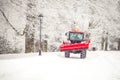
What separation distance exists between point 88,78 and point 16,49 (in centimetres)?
1747

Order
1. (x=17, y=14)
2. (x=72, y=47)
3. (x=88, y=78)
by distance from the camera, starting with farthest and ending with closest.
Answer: (x=17, y=14) < (x=72, y=47) < (x=88, y=78)

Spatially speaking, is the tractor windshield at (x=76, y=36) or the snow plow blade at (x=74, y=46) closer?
the snow plow blade at (x=74, y=46)

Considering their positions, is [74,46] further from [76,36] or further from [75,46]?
[76,36]

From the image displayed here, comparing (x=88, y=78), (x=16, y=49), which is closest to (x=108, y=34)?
(x=16, y=49)

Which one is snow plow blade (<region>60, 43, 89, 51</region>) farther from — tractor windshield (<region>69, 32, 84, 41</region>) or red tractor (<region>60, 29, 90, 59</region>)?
tractor windshield (<region>69, 32, 84, 41</region>)

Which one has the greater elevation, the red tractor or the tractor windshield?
the tractor windshield

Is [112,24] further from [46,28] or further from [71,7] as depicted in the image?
[46,28]

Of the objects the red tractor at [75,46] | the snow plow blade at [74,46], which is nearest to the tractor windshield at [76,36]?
the red tractor at [75,46]

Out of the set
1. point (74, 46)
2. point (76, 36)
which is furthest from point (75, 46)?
point (76, 36)

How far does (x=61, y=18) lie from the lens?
24.4m

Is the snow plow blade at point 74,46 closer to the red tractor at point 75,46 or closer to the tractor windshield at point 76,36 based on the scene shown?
the red tractor at point 75,46

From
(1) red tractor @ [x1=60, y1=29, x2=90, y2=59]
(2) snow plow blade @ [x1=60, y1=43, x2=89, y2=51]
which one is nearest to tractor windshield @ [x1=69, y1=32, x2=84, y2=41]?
(1) red tractor @ [x1=60, y1=29, x2=90, y2=59]

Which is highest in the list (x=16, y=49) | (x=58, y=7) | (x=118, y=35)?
(x=58, y=7)

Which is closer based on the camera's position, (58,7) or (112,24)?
(58,7)
